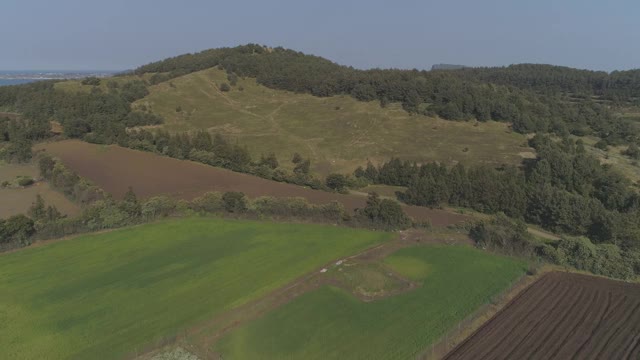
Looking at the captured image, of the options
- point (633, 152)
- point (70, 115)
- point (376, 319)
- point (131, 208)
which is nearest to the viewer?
point (376, 319)

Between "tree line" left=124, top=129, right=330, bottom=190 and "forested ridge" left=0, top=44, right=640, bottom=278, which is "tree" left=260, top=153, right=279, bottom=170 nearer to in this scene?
"tree line" left=124, top=129, right=330, bottom=190

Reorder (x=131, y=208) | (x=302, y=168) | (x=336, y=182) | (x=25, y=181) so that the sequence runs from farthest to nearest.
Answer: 1. (x=302, y=168)
2. (x=336, y=182)
3. (x=25, y=181)
4. (x=131, y=208)

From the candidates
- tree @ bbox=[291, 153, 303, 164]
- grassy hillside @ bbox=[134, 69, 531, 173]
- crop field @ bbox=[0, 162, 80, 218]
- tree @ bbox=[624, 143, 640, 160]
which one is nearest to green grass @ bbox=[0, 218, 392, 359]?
crop field @ bbox=[0, 162, 80, 218]

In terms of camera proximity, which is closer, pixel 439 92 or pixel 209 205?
pixel 209 205

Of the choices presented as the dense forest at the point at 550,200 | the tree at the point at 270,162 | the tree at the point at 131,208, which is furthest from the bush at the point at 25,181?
the dense forest at the point at 550,200

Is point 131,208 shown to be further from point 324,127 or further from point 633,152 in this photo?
point 633,152

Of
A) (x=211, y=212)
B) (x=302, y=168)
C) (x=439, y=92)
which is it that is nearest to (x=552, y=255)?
(x=211, y=212)

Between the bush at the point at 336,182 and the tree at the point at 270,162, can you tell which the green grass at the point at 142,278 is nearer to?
the bush at the point at 336,182
